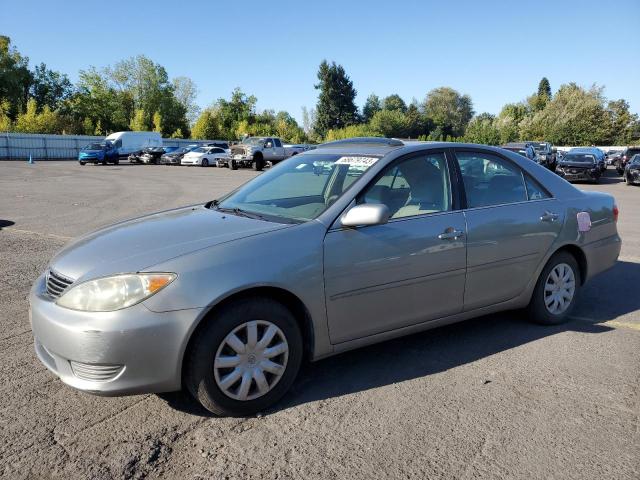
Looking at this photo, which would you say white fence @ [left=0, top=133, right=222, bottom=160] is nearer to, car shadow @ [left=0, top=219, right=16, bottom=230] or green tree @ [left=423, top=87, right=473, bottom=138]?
car shadow @ [left=0, top=219, right=16, bottom=230]

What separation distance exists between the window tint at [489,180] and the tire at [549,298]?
2.14 feet

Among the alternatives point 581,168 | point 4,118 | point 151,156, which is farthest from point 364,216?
point 4,118

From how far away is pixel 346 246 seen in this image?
333 centimetres

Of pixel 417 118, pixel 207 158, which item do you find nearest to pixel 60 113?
pixel 207 158

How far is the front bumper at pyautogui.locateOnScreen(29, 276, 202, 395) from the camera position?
272 centimetres

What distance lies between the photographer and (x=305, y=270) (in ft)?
10.3

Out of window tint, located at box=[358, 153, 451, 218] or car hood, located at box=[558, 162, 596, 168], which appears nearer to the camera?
window tint, located at box=[358, 153, 451, 218]

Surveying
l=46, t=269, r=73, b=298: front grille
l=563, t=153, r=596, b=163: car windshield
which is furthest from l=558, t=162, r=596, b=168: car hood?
l=46, t=269, r=73, b=298: front grille

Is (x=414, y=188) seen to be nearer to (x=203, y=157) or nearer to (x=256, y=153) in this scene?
(x=256, y=153)

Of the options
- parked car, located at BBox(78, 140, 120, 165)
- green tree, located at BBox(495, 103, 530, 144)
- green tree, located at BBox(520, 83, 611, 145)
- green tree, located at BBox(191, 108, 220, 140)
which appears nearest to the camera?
parked car, located at BBox(78, 140, 120, 165)

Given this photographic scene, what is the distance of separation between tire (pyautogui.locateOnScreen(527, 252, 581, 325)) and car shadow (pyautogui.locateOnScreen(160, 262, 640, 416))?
0.26 feet

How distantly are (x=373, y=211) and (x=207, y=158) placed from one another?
120 feet

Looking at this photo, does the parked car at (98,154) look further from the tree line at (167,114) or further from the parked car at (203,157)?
the tree line at (167,114)

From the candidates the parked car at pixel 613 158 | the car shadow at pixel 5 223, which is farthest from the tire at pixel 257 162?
the parked car at pixel 613 158
